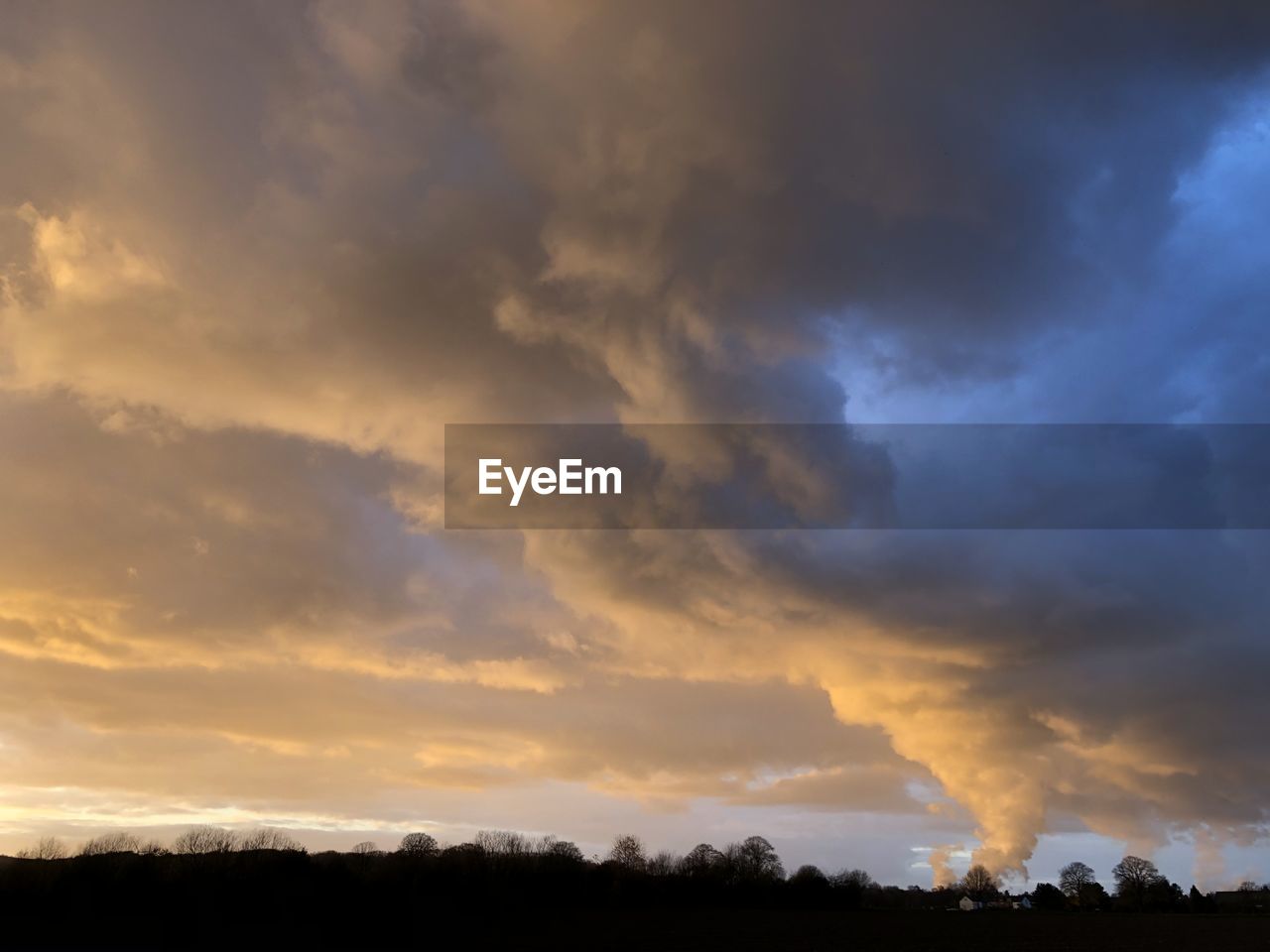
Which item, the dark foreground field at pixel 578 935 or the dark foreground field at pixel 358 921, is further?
the dark foreground field at pixel 358 921

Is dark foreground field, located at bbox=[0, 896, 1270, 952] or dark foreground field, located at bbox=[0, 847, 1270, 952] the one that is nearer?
dark foreground field, located at bbox=[0, 896, 1270, 952]

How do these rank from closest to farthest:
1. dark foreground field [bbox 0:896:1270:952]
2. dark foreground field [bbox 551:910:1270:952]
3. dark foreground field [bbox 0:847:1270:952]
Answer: dark foreground field [bbox 551:910:1270:952], dark foreground field [bbox 0:896:1270:952], dark foreground field [bbox 0:847:1270:952]

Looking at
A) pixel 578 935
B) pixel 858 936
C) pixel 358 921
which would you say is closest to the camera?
pixel 578 935

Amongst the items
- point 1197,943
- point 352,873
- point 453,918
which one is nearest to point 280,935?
point 453,918

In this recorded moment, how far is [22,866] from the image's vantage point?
14325 cm

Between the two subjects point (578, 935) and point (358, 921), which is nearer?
point (578, 935)

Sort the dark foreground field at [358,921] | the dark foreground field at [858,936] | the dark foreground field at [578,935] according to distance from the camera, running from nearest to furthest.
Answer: the dark foreground field at [858,936], the dark foreground field at [578,935], the dark foreground field at [358,921]

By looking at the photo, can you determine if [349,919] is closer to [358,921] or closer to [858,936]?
[358,921]

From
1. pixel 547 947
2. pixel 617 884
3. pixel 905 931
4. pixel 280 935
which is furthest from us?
pixel 617 884

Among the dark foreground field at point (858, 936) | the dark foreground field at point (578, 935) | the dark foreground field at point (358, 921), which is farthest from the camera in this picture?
the dark foreground field at point (358, 921)

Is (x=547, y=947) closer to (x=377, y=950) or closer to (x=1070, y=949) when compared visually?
(x=377, y=950)

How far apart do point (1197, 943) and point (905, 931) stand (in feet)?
123

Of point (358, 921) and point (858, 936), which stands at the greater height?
point (358, 921)

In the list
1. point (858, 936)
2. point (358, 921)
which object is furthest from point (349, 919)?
point (858, 936)
